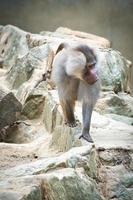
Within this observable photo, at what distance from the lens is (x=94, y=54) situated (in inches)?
214

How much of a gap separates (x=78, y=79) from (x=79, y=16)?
26.4 feet

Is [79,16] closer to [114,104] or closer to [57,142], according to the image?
[114,104]

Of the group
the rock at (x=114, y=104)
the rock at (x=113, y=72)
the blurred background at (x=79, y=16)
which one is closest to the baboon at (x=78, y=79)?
the rock at (x=114, y=104)

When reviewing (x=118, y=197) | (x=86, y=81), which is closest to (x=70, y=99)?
(x=86, y=81)

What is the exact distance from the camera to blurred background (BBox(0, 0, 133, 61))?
13125 millimetres

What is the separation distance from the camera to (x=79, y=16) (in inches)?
536

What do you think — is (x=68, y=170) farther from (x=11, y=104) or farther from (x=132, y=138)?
(x=11, y=104)

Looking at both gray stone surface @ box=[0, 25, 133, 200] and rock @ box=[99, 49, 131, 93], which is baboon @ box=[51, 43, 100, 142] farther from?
rock @ box=[99, 49, 131, 93]

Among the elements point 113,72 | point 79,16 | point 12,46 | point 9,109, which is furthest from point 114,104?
point 79,16

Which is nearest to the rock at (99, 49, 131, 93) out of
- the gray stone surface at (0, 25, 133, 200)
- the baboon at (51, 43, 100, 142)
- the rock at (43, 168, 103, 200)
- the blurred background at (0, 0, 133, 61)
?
the gray stone surface at (0, 25, 133, 200)

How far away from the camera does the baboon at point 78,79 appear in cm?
541

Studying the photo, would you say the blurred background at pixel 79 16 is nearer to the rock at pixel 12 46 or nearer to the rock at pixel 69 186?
the rock at pixel 12 46

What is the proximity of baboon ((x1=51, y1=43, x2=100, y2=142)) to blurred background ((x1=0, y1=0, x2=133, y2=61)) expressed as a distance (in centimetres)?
713

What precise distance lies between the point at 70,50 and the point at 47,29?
891 cm
